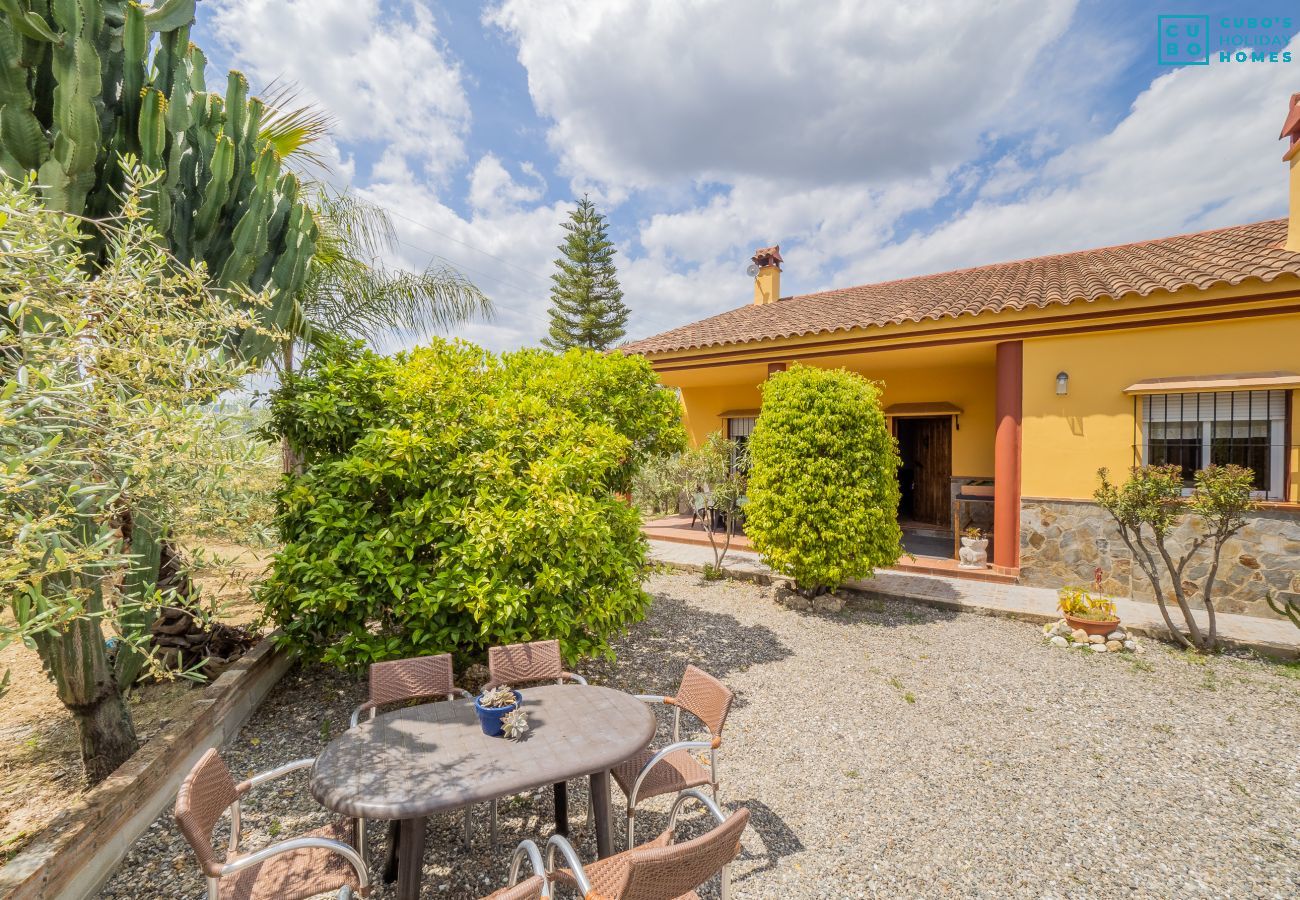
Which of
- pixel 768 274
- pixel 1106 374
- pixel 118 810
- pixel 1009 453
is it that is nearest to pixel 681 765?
pixel 118 810

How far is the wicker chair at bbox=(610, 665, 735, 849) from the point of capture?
2.87 meters

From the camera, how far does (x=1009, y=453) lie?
7867 mm

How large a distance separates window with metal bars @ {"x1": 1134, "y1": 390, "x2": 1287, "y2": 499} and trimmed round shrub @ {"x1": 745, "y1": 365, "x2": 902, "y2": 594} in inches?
135

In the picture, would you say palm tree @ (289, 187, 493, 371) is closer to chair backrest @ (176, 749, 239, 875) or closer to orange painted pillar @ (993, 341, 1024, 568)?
chair backrest @ (176, 749, 239, 875)

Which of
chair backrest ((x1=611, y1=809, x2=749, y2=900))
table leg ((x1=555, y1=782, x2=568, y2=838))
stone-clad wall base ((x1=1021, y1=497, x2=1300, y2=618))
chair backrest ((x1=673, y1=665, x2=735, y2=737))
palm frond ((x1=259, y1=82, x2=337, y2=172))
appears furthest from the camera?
Answer: palm frond ((x1=259, y1=82, x2=337, y2=172))

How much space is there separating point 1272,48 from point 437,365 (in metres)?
11.8

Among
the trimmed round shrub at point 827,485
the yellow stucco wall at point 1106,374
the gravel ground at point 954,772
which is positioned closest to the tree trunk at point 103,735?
the gravel ground at point 954,772

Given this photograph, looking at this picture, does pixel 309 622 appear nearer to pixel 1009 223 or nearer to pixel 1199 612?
pixel 1199 612

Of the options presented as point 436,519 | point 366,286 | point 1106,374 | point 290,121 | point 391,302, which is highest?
point 290,121

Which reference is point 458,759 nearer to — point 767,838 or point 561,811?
point 561,811

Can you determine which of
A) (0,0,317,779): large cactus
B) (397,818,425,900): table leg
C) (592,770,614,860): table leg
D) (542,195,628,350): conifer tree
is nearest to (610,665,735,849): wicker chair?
(592,770,614,860): table leg

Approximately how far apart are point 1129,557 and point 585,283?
2650 centimetres

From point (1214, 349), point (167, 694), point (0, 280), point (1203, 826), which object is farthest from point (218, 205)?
point (1214, 349)

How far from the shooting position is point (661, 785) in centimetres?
295
